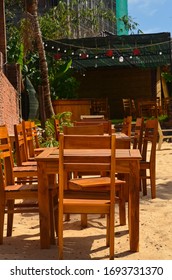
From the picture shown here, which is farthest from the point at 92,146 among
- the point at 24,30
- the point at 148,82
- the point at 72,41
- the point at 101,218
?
the point at 148,82

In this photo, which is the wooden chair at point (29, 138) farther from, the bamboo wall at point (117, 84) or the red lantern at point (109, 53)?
the bamboo wall at point (117, 84)

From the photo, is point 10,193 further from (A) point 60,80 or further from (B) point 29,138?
(A) point 60,80

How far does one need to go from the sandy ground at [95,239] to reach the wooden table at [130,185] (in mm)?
152

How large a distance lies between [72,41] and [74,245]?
63.4 ft

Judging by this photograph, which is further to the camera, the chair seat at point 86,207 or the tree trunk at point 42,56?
the tree trunk at point 42,56

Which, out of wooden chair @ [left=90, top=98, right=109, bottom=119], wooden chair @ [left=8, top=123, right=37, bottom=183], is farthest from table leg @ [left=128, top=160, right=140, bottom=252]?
wooden chair @ [left=90, top=98, right=109, bottom=119]

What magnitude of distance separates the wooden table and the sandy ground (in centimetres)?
15

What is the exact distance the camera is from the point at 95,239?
5.00 m

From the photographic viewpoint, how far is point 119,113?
2658 centimetres

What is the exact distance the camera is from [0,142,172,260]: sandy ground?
4422 mm

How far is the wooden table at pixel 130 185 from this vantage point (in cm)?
435

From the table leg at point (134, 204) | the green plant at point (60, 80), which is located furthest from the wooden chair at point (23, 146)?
the green plant at point (60, 80)

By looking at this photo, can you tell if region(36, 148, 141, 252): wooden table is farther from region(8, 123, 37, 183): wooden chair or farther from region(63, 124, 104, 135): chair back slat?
region(8, 123, 37, 183): wooden chair
